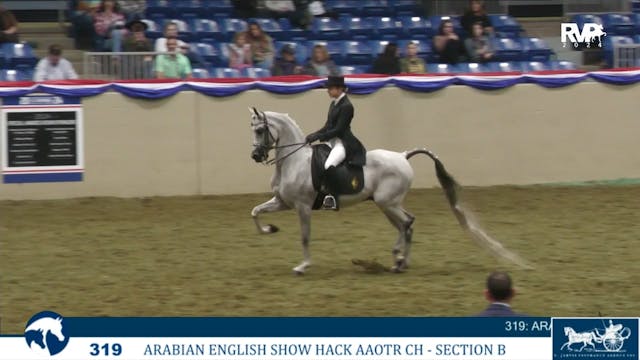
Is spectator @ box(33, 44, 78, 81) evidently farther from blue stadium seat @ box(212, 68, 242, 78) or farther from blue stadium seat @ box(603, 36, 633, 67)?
blue stadium seat @ box(603, 36, 633, 67)

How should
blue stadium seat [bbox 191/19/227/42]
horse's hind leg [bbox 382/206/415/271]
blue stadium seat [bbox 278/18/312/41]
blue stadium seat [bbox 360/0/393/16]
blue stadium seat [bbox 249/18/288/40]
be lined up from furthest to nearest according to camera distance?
blue stadium seat [bbox 360/0/393/16], blue stadium seat [bbox 278/18/312/41], blue stadium seat [bbox 249/18/288/40], blue stadium seat [bbox 191/19/227/42], horse's hind leg [bbox 382/206/415/271]

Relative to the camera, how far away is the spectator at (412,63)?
21234 millimetres

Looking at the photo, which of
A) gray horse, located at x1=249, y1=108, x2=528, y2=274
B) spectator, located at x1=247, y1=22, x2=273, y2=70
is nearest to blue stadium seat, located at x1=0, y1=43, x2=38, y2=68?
spectator, located at x1=247, y1=22, x2=273, y2=70

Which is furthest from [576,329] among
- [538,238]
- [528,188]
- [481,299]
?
[528,188]

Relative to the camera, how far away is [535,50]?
23.7 m

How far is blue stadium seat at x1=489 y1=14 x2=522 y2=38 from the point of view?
24.6 meters

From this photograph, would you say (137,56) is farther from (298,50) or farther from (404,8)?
(404,8)

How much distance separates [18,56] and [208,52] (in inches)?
130

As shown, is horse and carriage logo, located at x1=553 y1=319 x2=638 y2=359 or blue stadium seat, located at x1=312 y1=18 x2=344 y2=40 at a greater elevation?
blue stadium seat, located at x1=312 y1=18 x2=344 y2=40

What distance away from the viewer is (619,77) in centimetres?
2078

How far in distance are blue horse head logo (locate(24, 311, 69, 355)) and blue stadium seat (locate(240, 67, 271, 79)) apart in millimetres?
12362

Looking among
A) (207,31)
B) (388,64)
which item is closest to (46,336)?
(388,64)

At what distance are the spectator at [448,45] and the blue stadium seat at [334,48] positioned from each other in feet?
5.63

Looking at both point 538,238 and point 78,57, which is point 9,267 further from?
point 78,57
